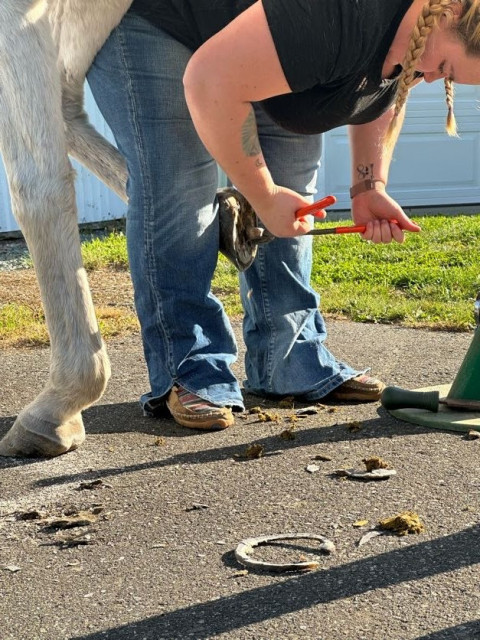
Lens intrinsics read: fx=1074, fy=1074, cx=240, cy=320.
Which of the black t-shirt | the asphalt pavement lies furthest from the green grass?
the black t-shirt

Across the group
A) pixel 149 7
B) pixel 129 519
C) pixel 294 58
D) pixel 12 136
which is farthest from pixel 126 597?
pixel 149 7

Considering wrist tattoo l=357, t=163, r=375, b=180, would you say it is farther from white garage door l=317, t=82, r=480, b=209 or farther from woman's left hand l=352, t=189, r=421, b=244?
white garage door l=317, t=82, r=480, b=209

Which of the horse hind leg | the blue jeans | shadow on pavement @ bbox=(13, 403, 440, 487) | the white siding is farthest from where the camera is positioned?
the white siding

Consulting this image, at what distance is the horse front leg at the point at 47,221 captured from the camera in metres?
A: 3.09

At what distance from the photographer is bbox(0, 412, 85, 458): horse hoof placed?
314 cm

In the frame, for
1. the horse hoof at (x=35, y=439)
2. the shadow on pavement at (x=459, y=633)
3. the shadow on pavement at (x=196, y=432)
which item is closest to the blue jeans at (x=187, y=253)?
the shadow on pavement at (x=196, y=432)

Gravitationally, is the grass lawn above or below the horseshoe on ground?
above

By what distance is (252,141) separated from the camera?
263cm

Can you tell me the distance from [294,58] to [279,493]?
1122mm

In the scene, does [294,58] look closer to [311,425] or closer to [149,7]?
[149,7]

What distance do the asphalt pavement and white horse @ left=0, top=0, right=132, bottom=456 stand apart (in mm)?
132

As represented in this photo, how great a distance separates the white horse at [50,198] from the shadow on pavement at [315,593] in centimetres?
109

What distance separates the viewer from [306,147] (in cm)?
358

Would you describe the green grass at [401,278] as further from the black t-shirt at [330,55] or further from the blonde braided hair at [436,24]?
the blonde braided hair at [436,24]
